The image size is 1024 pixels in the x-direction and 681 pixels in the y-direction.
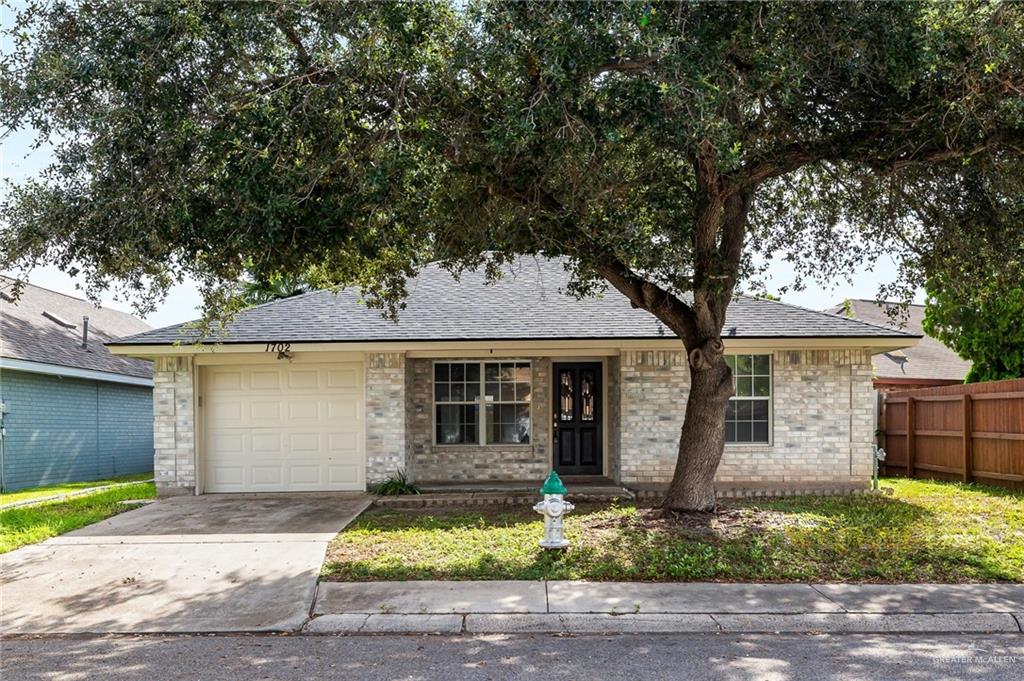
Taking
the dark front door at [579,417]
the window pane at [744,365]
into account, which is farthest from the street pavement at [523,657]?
the dark front door at [579,417]

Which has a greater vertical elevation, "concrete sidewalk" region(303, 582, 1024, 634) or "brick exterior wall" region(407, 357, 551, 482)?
"brick exterior wall" region(407, 357, 551, 482)

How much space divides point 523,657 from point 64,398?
626 inches

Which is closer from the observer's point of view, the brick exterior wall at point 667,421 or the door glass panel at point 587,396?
the brick exterior wall at point 667,421

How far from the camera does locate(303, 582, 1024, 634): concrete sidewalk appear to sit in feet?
21.3

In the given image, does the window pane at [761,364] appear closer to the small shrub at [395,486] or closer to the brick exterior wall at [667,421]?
the brick exterior wall at [667,421]

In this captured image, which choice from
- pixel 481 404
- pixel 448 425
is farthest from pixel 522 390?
pixel 448 425

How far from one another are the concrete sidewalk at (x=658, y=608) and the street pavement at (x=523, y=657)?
18 centimetres

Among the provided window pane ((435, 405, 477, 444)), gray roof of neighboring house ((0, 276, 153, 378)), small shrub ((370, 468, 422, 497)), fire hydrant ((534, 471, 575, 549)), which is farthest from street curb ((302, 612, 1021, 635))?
gray roof of neighboring house ((0, 276, 153, 378))

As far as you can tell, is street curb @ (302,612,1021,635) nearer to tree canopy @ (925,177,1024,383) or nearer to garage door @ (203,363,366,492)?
tree canopy @ (925,177,1024,383)

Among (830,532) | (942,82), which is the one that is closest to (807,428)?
(830,532)

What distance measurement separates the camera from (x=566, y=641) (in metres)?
6.20

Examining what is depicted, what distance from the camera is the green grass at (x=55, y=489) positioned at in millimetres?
14625

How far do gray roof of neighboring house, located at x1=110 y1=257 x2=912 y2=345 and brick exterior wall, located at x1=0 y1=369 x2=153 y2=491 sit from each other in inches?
207

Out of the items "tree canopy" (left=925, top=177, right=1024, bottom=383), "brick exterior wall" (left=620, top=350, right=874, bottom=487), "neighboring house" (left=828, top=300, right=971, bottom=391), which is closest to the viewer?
"tree canopy" (left=925, top=177, right=1024, bottom=383)
